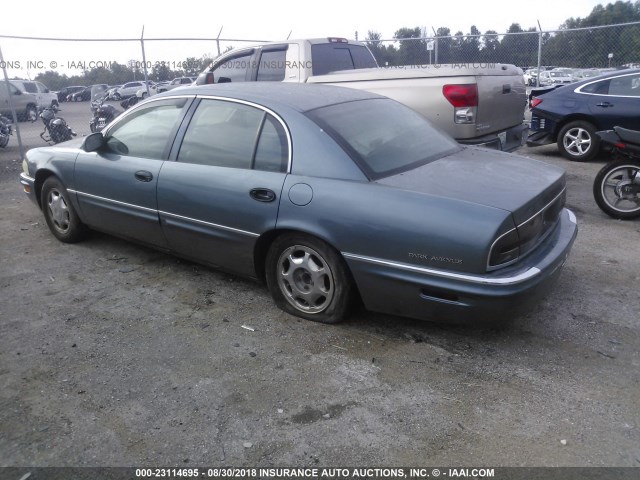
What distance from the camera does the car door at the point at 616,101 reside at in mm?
8336

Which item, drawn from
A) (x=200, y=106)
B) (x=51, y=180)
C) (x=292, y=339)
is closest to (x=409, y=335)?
(x=292, y=339)

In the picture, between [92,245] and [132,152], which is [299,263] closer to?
[132,152]

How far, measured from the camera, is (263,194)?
3.69 m

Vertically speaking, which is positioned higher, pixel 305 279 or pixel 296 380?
pixel 305 279

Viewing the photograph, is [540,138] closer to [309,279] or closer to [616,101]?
[616,101]

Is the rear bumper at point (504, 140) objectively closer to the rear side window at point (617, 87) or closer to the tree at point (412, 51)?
the rear side window at point (617, 87)

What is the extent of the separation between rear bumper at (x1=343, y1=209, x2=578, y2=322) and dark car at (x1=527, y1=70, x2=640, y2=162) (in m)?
6.09

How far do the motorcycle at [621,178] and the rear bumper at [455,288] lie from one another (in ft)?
8.83

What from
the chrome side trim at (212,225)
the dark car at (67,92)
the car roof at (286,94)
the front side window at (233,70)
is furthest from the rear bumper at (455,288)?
the dark car at (67,92)

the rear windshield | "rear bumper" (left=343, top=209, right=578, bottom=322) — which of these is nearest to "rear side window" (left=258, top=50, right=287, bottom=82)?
the rear windshield

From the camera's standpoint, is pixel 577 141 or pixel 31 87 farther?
pixel 31 87

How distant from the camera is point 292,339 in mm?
3570

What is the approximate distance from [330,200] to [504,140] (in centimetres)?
381

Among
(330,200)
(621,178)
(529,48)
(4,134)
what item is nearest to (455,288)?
(330,200)
